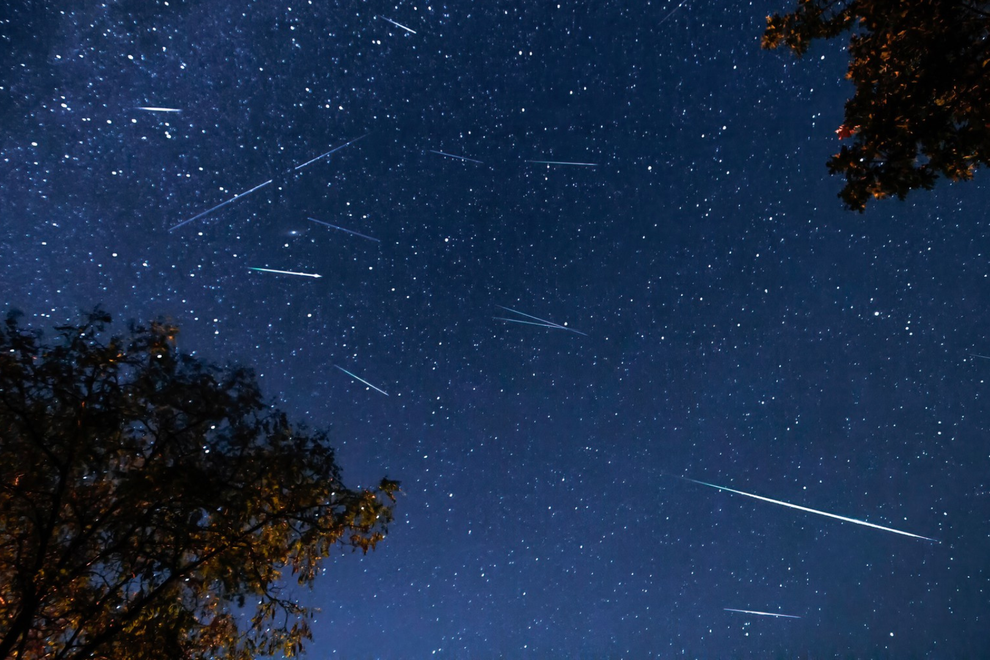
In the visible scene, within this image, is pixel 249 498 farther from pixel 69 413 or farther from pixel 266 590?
pixel 69 413

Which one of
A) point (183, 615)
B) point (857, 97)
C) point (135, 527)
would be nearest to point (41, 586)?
point (135, 527)

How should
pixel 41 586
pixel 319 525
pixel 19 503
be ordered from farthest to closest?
pixel 319 525, pixel 19 503, pixel 41 586

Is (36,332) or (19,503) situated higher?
(36,332)

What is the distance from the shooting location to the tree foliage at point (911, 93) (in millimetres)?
4365

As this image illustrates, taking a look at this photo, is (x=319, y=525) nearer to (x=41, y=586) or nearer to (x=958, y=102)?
(x=41, y=586)

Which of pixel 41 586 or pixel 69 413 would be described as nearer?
pixel 41 586

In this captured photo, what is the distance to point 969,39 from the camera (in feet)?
14.5

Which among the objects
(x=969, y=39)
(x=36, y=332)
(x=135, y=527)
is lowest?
(x=135, y=527)

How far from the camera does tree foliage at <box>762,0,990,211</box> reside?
4.36 m

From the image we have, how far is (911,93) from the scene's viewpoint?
15.3 feet

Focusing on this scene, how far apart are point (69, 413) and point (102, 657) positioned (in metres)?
1.94

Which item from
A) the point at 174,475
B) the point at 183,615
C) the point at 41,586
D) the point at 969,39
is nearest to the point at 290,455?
the point at 174,475

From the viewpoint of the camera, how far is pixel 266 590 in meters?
5.35

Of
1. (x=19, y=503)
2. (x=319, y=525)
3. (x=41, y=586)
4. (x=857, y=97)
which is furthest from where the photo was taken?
(x=319, y=525)
